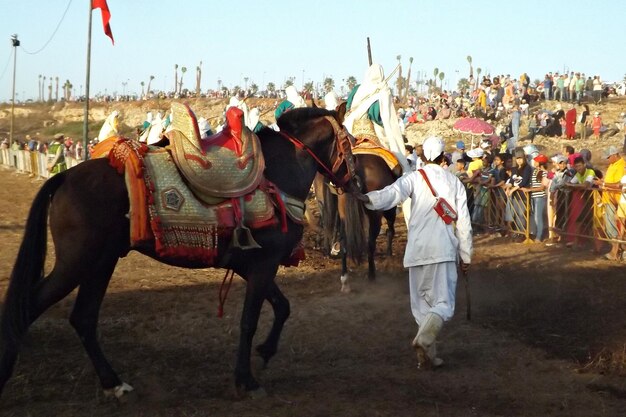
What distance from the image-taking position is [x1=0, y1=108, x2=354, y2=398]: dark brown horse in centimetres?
506

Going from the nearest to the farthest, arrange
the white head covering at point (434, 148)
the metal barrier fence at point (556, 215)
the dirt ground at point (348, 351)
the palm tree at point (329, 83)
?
1. the dirt ground at point (348, 351)
2. the white head covering at point (434, 148)
3. the metal barrier fence at point (556, 215)
4. the palm tree at point (329, 83)

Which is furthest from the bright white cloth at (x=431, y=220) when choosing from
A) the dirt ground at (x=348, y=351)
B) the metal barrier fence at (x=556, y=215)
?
the metal barrier fence at (x=556, y=215)

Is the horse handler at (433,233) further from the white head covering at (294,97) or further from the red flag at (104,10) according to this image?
the red flag at (104,10)

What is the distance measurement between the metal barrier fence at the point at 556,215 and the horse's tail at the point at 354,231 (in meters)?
4.54

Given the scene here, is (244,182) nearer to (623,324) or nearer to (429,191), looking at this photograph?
(429,191)

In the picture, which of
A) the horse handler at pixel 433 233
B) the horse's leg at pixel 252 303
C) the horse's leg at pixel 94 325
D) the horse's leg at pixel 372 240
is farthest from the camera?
the horse's leg at pixel 372 240

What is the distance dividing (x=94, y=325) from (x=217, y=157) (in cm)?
158

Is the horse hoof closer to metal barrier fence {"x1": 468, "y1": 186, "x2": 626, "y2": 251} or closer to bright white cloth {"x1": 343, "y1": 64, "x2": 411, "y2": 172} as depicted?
bright white cloth {"x1": 343, "y1": 64, "x2": 411, "y2": 172}

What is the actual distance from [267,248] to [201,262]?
52cm

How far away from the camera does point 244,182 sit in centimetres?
553

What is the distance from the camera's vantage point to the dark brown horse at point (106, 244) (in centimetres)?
506

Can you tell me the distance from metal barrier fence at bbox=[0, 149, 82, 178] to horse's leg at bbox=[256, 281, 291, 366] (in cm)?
2055

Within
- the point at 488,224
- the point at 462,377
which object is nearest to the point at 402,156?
the point at 488,224

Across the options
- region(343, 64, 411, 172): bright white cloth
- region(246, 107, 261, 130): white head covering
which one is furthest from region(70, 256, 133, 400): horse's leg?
region(246, 107, 261, 130): white head covering
